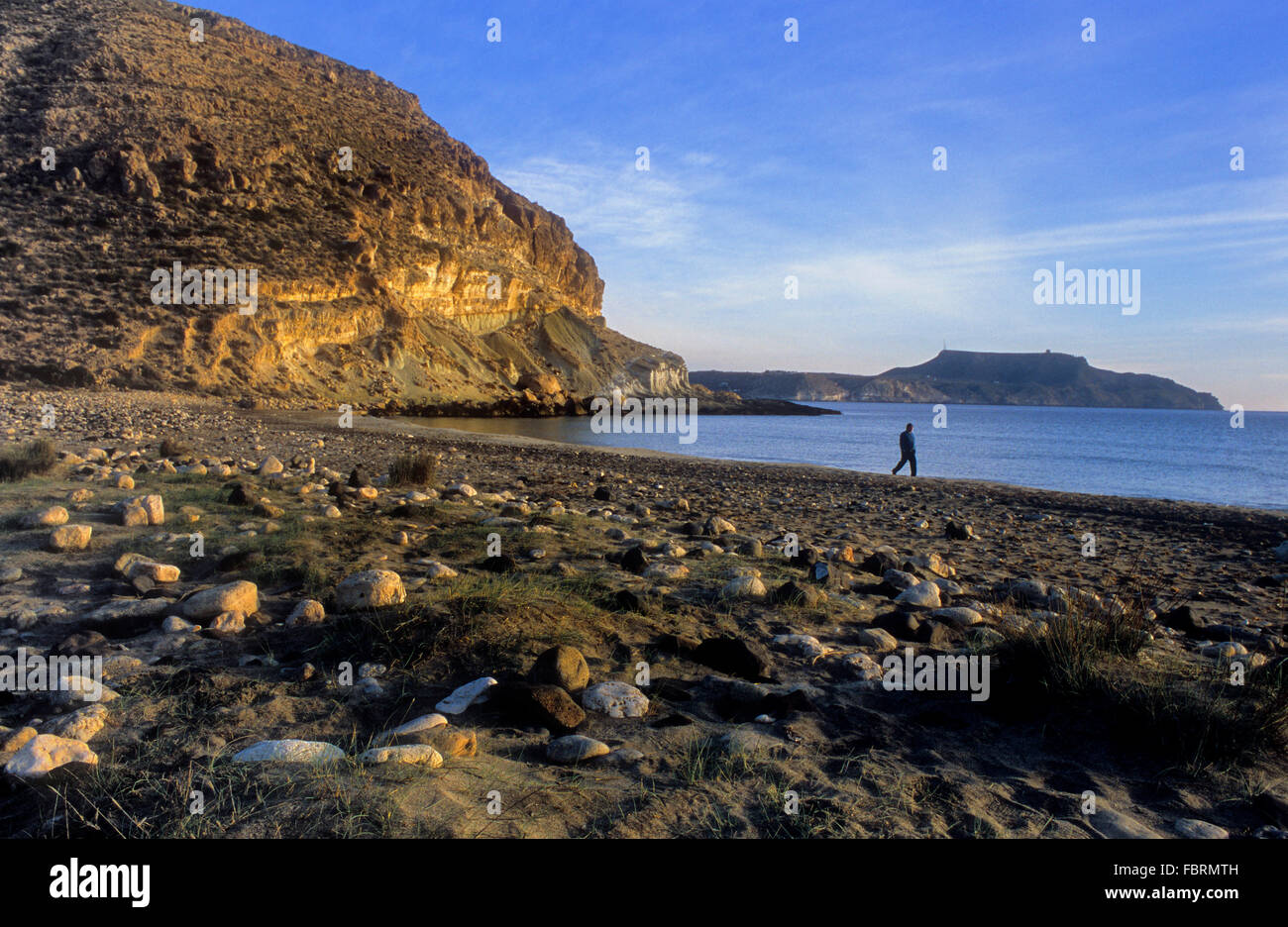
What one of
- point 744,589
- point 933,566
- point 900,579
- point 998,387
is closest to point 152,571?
point 744,589

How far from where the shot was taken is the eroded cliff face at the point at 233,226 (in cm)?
3309

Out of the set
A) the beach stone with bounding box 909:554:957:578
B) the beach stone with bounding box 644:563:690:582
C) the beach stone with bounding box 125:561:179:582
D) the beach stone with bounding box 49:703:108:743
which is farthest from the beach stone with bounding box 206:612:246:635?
the beach stone with bounding box 909:554:957:578

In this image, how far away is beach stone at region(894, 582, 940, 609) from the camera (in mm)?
5328

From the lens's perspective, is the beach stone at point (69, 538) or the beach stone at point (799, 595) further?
the beach stone at point (69, 538)

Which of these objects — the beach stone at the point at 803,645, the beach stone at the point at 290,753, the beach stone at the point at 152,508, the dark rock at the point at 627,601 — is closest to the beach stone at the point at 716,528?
the dark rock at the point at 627,601

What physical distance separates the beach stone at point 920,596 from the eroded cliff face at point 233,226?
109 ft

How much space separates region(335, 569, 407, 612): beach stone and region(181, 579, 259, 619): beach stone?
0.47 meters

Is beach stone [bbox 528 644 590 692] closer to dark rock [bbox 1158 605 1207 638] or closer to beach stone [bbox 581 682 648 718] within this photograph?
beach stone [bbox 581 682 648 718]

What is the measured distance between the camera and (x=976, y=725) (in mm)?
3186

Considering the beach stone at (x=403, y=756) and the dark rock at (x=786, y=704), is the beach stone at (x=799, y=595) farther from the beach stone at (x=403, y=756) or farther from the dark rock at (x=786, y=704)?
the beach stone at (x=403, y=756)

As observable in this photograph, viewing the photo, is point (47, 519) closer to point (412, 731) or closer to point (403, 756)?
point (412, 731)
